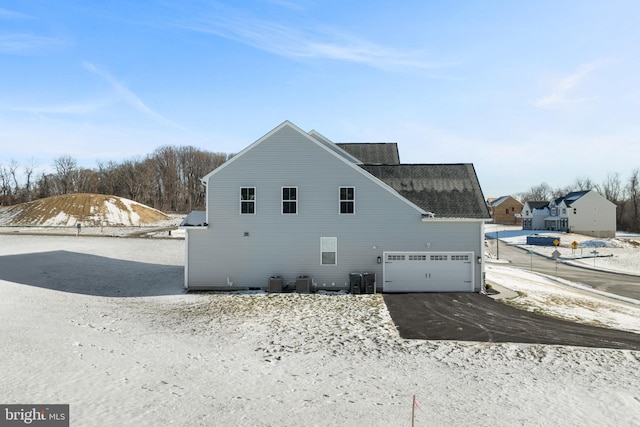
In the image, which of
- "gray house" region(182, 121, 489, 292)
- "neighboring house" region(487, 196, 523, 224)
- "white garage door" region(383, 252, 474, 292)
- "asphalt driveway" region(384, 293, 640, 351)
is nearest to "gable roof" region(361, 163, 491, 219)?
"gray house" region(182, 121, 489, 292)

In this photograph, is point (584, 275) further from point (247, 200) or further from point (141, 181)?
point (141, 181)

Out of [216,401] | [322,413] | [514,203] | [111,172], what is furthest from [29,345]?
[514,203]

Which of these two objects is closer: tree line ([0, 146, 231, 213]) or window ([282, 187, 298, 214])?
window ([282, 187, 298, 214])

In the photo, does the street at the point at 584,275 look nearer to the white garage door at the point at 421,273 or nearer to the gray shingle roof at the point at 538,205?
the white garage door at the point at 421,273

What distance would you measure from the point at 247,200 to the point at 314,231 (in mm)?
3705

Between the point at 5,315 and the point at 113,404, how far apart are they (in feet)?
27.7

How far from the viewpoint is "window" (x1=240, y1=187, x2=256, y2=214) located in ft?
60.0

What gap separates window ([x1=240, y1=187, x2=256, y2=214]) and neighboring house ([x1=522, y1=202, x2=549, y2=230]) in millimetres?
74195

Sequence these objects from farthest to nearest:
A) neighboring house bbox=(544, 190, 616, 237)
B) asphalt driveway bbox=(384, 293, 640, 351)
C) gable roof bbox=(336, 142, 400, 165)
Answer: neighboring house bbox=(544, 190, 616, 237) → gable roof bbox=(336, 142, 400, 165) → asphalt driveway bbox=(384, 293, 640, 351)

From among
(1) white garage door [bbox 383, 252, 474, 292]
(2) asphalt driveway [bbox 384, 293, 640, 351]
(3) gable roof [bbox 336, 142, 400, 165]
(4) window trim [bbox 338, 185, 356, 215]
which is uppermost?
(3) gable roof [bbox 336, 142, 400, 165]

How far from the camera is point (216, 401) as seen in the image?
289 inches

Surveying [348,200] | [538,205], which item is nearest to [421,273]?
[348,200]

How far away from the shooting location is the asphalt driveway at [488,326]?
11.2m

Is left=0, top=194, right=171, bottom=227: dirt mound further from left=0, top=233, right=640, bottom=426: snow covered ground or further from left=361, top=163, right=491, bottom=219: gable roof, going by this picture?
left=361, top=163, right=491, bottom=219: gable roof
